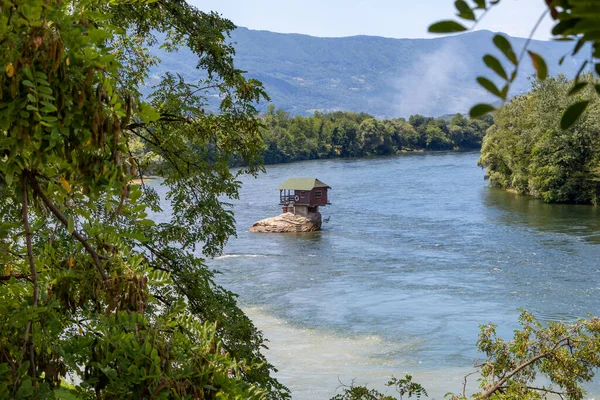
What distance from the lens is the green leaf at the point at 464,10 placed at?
111cm

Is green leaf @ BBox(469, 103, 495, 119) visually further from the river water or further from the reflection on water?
the reflection on water

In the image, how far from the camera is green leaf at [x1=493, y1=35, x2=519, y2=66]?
1.04 m

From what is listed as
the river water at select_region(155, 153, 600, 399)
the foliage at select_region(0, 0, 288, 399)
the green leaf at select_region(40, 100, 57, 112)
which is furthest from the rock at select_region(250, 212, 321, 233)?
the green leaf at select_region(40, 100, 57, 112)

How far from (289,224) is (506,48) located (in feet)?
129

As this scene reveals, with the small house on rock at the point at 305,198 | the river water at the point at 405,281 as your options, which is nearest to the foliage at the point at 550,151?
the river water at the point at 405,281

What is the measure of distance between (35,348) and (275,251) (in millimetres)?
29733

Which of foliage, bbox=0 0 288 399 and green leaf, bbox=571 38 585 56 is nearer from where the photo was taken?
green leaf, bbox=571 38 585 56

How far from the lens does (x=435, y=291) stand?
24.3m

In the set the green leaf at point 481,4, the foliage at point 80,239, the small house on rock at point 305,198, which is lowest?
the small house on rock at point 305,198

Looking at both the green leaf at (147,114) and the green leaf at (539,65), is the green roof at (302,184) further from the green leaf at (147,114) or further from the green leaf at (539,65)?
the green leaf at (539,65)

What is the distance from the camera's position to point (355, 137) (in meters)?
99.5

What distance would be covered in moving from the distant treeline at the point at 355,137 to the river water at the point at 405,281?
4534cm

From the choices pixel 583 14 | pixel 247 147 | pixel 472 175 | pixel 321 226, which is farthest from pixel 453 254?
pixel 472 175

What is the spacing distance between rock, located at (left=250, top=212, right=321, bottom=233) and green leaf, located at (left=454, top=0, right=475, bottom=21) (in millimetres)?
37733
